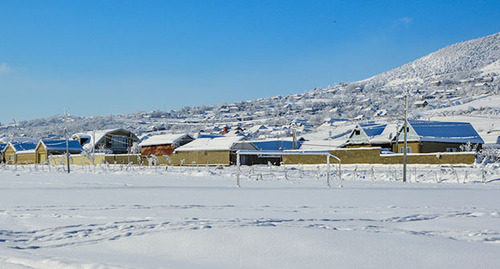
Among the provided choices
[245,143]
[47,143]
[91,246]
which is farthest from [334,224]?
[47,143]

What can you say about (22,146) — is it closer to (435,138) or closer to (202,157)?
(202,157)

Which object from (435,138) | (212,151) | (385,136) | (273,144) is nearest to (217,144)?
(212,151)

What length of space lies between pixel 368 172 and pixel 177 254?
3308 centimetres

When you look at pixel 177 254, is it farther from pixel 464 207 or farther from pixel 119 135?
pixel 119 135

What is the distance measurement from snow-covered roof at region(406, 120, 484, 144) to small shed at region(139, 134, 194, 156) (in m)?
29.1

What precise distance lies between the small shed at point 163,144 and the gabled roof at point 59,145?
1581 cm

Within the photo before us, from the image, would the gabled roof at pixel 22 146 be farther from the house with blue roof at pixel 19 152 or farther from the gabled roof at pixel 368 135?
the gabled roof at pixel 368 135

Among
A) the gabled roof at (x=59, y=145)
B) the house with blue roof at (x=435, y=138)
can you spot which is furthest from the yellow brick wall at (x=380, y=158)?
the gabled roof at (x=59, y=145)

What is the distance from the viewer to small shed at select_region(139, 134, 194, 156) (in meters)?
66.9

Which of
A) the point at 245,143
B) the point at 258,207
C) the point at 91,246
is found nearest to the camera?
the point at 91,246

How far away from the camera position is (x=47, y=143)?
254 feet

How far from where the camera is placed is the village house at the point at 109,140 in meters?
80.9

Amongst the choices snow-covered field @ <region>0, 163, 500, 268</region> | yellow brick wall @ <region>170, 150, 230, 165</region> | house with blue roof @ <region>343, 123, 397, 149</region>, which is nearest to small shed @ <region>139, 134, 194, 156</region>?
yellow brick wall @ <region>170, 150, 230, 165</region>

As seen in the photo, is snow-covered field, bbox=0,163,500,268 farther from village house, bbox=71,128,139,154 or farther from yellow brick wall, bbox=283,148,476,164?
village house, bbox=71,128,139,154
